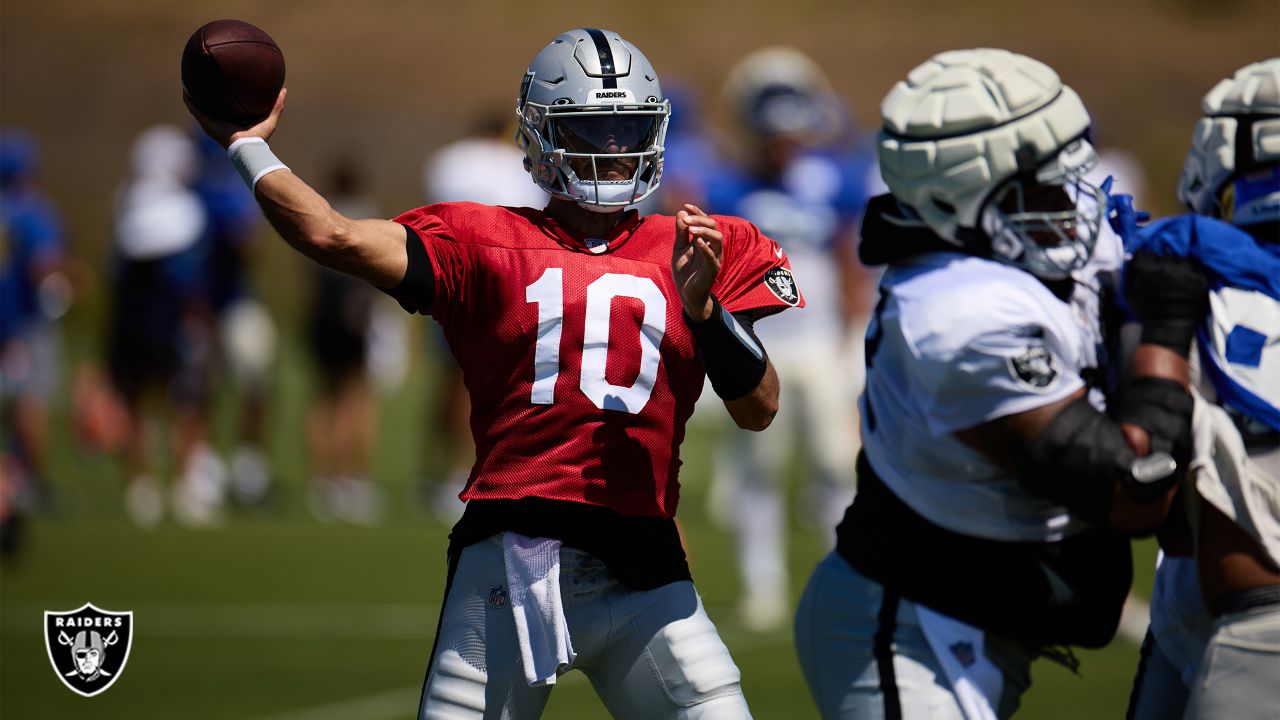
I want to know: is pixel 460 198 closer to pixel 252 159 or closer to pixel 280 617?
pixel 280 617

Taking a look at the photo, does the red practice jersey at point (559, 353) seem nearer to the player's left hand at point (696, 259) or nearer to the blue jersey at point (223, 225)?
the player's left hand at point (696, 259)

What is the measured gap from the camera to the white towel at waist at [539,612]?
129 inches

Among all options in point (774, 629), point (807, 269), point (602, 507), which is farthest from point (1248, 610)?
point (807, 269)

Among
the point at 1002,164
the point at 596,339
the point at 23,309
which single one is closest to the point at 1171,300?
the point at 1002,164

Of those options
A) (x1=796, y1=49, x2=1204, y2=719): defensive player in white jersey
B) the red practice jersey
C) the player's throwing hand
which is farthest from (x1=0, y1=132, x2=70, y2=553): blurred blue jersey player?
(x1=796, y1=49, x2=1204, y2=719): defensive player in white jersey

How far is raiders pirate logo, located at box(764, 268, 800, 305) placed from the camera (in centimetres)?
353

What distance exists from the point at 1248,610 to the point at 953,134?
1063 millimetres

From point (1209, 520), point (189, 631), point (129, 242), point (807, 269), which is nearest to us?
point (1209, 520)

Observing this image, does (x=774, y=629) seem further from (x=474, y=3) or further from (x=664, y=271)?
(x=474, y=3)

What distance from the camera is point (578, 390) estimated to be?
3.37 metres

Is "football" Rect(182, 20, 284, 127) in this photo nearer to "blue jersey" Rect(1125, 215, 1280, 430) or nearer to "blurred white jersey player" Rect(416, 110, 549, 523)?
"blue jersey" Rect(1125, 215, 1280, 430)

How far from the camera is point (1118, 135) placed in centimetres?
2622

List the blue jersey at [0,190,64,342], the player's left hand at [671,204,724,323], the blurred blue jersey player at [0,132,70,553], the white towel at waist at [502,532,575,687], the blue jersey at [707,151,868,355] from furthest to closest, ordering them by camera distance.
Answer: the blue jersey at [0,190,64,342]
the blurred blue jersey player at [0,132,70,553]
the blue jersey at [707,151,868,355]
the white towel at waist at [502,532,575,687]
the player's left hand at [671,204,724,323]

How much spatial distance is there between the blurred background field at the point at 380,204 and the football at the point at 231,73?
3191 mm
